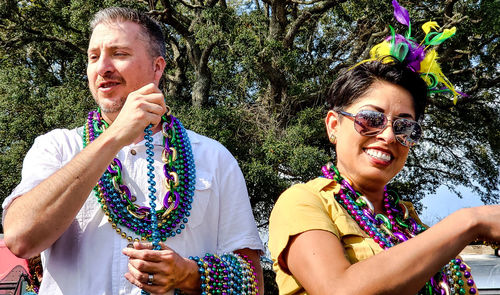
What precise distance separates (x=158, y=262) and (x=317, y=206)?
0.56 meters

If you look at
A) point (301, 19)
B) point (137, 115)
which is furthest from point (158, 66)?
point (301, 19)

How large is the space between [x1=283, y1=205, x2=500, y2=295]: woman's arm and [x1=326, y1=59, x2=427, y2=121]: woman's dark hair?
622 millimetres

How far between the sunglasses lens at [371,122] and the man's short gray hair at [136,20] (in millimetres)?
950

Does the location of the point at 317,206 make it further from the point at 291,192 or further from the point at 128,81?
the point at 128,81

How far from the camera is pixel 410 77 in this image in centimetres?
201

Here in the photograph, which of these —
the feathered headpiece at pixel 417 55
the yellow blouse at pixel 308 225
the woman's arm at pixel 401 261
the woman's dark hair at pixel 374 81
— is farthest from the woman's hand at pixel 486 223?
the feathered headpiece at pixel 417 55

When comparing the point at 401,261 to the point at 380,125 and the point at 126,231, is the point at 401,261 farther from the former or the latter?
the point at 126,231

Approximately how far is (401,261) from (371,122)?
0.60 meters

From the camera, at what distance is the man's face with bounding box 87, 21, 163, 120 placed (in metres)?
2.09

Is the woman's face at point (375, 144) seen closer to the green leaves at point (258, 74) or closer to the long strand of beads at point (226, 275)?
the long strand of beads at point (226, 275)

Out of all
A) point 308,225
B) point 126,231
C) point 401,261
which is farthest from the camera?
point 126,231

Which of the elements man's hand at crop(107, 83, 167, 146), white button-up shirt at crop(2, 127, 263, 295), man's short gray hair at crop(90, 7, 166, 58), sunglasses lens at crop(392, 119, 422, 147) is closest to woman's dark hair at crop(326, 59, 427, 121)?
sunglasses lens at crop(392, 119, 422, 147)

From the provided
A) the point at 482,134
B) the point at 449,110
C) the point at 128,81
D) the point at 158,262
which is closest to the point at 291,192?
the point at 158,262

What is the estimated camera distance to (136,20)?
89.8 inches
